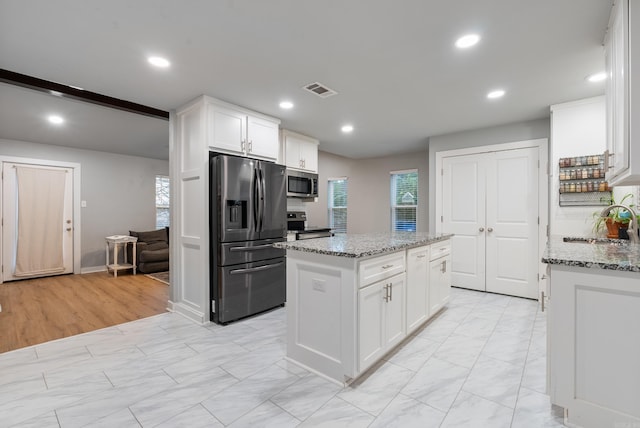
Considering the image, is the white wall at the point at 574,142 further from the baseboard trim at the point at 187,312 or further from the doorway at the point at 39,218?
the doorway at the point at 39,218

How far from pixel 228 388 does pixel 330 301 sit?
0.86 metres

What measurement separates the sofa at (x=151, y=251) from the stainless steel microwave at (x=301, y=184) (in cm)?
312

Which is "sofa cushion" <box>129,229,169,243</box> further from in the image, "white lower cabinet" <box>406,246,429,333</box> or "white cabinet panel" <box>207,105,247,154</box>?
"white lower cabinet" <box>406,246,429,333</box>

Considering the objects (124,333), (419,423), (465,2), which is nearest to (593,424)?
(419,423)

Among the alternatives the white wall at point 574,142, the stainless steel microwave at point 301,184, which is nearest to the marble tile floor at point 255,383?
the white wall at point 574,142

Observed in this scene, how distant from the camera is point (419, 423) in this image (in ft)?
5.16

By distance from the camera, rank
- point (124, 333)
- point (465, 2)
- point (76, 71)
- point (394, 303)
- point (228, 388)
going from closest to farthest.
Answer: point (465, 2), point (228, 388), point (394, 303), point (76, 71), point (124, 333)

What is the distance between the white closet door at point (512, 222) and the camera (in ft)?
12.4

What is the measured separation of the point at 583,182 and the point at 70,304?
20.3 feet

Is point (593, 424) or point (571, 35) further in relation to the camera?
point (571, 35)

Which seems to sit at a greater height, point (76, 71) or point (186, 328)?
point (76, 71)

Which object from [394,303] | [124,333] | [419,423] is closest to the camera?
[419,423]

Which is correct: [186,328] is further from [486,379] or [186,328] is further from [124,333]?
[486,379]

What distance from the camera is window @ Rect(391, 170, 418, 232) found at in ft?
19.7
